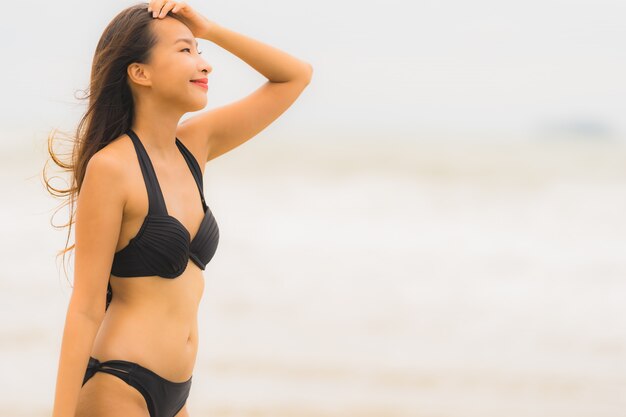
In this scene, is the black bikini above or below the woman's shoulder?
below

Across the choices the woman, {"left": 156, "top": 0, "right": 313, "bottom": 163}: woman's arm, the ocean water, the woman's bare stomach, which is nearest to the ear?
the woman

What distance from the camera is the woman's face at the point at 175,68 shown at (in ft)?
7.77

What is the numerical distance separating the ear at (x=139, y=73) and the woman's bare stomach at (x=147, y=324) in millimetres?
469

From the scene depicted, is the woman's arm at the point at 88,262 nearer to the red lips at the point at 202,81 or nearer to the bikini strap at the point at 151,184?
the bikini strap at the point at 151,184

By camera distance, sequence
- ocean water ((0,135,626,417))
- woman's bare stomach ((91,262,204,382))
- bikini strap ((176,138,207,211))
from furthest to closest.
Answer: ocean water ((0,135,626,417)), bikini strap ((176,138,207,211)), woman's bare stomach ((91,262,204,382))

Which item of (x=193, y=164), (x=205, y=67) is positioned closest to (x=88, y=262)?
(x=193, y=164)

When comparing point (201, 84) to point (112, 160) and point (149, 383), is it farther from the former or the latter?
point (149, 383)

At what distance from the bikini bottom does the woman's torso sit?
15mm

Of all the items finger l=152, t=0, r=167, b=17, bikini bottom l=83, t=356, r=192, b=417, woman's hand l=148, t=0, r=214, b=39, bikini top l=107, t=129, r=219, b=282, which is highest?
woman's hand l=148, t=0, r=214, b=39

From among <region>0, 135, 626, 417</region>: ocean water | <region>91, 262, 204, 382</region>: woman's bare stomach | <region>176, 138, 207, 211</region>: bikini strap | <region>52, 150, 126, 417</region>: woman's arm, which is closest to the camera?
<region>52, 150, 126, 417</region>: woman's arm

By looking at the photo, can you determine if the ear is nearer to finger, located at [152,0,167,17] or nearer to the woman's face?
the woman's face

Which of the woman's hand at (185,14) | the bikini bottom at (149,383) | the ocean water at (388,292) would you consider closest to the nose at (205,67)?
the woman's hand at (185,14)

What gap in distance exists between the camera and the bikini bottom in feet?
7.55

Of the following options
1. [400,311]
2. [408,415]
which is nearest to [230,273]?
[400,311]
